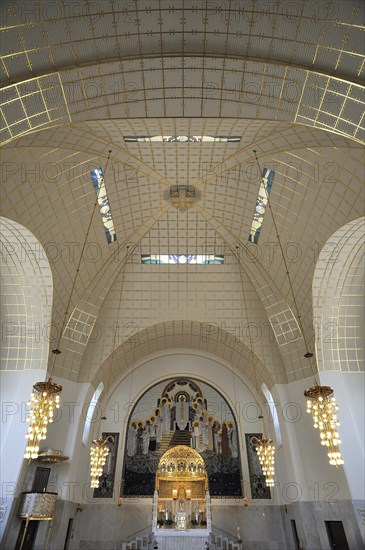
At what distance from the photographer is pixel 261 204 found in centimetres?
1471

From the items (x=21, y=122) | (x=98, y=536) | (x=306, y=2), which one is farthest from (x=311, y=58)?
(x=98, y=536)

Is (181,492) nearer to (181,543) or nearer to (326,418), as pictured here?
(181,543)

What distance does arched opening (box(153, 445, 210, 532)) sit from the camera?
17.4 metres

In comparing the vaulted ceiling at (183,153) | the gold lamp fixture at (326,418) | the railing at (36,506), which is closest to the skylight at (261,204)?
the vaulted ceiling at (183,153)

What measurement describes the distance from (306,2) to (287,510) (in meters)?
19.5

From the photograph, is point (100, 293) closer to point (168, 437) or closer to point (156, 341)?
point (156, 341)

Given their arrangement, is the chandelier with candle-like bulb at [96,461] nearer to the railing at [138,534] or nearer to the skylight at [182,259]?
the railing at [138,534]

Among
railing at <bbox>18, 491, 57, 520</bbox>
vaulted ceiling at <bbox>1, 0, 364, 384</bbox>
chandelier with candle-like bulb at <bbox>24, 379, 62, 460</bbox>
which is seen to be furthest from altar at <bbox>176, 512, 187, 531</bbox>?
chandelier with candle-like bulb at <bbox>24, 379, 62, 460</bbox>

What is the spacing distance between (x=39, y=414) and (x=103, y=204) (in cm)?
852

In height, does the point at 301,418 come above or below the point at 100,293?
below

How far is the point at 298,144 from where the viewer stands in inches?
437

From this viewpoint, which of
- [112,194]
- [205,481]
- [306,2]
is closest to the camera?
[306,2]

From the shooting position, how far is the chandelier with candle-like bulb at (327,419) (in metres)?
9.93

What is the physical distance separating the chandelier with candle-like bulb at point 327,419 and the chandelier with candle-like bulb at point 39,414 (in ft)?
26.0
